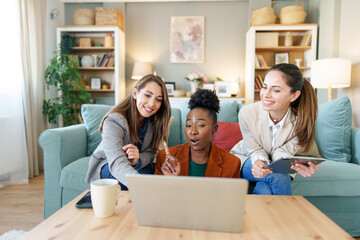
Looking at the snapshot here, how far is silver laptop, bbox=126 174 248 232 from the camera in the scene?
0.64 meters

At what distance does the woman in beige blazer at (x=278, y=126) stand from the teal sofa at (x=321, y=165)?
0.36 meters

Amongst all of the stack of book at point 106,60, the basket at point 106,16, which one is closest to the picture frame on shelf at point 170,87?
the stack of book at point 106,60

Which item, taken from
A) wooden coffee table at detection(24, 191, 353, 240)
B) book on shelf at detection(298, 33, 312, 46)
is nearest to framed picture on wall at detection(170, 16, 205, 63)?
book on shelf at detection(298, 33, 312, 46)

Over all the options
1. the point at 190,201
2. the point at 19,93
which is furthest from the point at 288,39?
the point at 190,201

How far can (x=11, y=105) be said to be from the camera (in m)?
2.72

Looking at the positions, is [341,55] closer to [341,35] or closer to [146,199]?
[341,35]

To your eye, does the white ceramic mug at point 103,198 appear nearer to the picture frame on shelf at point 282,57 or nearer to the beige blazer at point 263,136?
the beige blazer at point 263,136

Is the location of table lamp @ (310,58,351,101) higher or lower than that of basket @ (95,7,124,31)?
lower

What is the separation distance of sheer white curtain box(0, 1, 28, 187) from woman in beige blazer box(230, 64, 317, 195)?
238 centimetres

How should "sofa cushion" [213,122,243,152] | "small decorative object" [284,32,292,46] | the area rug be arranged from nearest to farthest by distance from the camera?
A: the area rug < "sofa cushion" [213,122,243,152] < "small decorative object" [284,32,292,46]

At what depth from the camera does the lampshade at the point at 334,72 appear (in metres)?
2.66

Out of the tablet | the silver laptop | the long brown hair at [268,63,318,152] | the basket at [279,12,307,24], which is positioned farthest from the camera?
the basket at [279,12,307,24]

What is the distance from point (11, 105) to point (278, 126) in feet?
8.72

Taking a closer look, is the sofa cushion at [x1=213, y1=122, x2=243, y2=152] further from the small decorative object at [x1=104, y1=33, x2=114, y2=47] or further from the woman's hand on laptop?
the small decorative object at [x1=104, y1=33, x2=114, y2=47]
